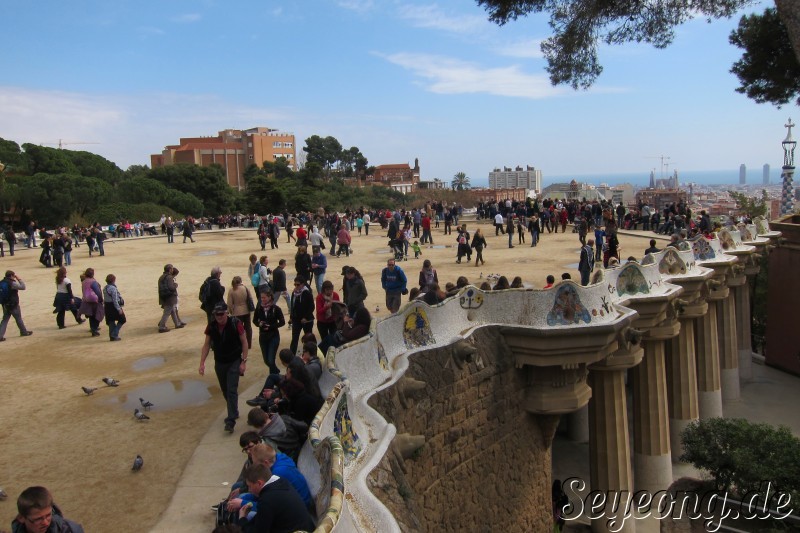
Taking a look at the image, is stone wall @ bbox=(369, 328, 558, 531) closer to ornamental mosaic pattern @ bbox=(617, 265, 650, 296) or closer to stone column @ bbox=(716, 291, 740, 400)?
ornamental mosaic pattern @ bbox=(617, 265, 650, 296)

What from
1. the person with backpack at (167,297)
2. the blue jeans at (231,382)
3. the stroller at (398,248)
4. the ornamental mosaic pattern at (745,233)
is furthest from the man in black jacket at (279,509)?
the ornamental mosaic pattern at (745,233)

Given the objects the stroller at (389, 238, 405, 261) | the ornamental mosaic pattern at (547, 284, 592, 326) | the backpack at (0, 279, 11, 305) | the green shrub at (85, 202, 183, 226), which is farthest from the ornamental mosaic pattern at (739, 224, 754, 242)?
the green shrub at (85, 202, 183, 226)

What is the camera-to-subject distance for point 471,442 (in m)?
8.79

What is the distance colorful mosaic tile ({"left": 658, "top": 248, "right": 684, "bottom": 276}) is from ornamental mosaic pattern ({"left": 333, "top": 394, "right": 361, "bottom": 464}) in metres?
10.9

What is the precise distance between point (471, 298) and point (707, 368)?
9624 mm

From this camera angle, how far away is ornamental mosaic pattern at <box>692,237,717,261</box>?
1616 cm

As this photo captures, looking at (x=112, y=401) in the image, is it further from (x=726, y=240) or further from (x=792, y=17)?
(x=726, y=240)

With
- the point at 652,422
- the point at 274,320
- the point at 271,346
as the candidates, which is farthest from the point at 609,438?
the point at 274,320

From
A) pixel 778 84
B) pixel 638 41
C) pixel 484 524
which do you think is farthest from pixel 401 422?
pixel 778 84

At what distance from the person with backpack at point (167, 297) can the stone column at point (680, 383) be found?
1074 cm

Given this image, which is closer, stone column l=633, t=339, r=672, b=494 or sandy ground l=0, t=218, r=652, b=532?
sandy ground l=0, t=218, r=652, b=532

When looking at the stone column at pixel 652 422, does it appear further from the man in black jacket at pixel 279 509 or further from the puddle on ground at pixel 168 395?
the man in black jacket at pixel 279 509

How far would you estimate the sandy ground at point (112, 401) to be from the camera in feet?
21.2

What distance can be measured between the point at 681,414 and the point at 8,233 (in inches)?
1030
